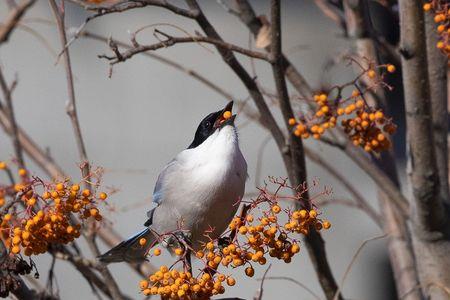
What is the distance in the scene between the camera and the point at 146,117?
5.51 m

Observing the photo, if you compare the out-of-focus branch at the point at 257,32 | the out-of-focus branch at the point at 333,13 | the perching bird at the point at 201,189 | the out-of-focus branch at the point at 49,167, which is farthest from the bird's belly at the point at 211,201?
the out-of-focus branch at the point at 333,13

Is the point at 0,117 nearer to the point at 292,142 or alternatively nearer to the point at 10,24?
the point at 10,24

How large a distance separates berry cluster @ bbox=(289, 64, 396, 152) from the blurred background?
266cm

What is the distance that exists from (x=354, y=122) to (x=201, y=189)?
2.06 ft

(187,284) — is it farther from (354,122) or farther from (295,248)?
(354,122)

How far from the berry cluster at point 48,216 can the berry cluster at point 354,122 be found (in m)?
0.74

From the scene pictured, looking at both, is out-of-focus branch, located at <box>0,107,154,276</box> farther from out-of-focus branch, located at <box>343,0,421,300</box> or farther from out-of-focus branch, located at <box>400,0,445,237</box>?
out-of-focus branch, located at <box>400,0,445,237</box>

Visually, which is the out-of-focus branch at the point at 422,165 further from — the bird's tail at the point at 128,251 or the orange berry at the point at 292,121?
the bird's tail at the point at 128,251

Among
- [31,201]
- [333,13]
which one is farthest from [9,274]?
[333,13]

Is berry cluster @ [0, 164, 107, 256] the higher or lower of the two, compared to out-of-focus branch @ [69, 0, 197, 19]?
lower

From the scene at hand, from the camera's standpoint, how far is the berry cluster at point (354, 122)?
2.51m

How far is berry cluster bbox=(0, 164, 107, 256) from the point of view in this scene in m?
2.06

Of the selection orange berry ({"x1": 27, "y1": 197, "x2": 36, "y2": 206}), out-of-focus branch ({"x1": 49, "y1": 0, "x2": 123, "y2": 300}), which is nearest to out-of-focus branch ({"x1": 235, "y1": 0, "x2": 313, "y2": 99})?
out-of-focus branch ({"x1": 49, "y1": 0, "x2": 123, "y2": 300})

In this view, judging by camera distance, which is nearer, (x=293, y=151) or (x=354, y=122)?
(x=354, y=122)
